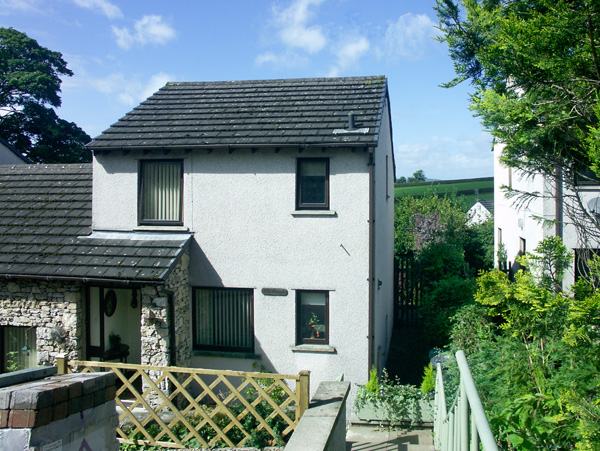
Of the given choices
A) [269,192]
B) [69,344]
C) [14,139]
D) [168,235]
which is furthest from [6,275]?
[14,139]

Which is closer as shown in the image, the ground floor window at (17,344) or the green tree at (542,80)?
the green tree at (542,80)

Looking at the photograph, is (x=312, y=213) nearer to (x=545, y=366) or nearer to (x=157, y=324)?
(x=157, y=324)

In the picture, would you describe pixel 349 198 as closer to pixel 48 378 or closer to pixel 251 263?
pixel 251 263

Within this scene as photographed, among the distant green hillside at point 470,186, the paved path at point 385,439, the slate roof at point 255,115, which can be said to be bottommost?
the paved path at point 385,439

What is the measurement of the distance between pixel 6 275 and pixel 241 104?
693 centimetres

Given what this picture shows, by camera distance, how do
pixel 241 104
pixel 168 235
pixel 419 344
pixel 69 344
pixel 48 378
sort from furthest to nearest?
pixel 419 344 → pixel 241 104 → pixel 168 235 → pixel 69 344 → pixel 48 378

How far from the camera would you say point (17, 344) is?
11320 millimetres

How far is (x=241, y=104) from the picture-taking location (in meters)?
12.8

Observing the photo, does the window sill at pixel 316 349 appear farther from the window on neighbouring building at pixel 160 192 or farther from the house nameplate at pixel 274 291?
the window on neighbouring building at pixel 160 192

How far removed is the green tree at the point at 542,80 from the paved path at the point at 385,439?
433 centimetres

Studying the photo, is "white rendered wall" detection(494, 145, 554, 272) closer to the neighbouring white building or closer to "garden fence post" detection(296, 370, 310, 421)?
the neighbouring white building

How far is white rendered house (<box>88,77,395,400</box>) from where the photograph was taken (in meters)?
10.4

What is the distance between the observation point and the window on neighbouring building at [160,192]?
11.4m

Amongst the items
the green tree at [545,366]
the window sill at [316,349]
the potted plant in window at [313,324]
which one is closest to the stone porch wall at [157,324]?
the window sill at [316,349]
